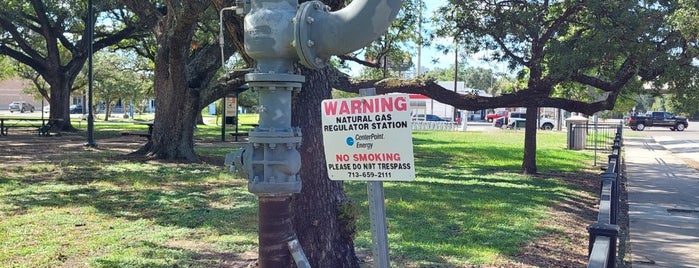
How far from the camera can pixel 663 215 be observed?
9547 millimetres

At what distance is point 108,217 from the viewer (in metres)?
7.82

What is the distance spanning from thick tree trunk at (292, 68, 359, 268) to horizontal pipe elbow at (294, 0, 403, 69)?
6.03 ft

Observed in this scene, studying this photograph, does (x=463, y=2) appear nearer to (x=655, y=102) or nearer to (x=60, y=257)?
(x=60, y=257)

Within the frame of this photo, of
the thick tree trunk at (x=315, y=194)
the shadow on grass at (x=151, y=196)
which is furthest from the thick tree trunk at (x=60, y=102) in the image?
the thick tree trunk at (x=315, y=194)

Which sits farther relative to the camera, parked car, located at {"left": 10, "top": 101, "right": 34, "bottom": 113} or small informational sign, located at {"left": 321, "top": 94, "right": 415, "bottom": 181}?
parked car, located at {"left": 10, "top": 101, "right": 34, "bottom": 113}

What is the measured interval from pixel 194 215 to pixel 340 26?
5.88 m

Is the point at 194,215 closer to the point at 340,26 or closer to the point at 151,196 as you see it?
the point at 151,196

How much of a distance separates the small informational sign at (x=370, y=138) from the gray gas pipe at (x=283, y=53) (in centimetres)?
19

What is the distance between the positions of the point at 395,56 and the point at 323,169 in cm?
1750

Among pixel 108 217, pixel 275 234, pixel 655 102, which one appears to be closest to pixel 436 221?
pixel 108 217

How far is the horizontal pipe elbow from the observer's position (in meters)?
2.66

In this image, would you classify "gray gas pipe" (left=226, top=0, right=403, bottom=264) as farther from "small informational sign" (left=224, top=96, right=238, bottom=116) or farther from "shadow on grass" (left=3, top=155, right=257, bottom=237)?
"small informational sign" (left=224, top=96, right=238, bottom=116)

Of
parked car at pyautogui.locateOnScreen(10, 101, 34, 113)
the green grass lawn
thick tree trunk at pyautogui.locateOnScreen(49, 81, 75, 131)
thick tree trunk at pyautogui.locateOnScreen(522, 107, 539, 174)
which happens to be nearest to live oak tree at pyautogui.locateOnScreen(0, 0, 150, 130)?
thick tree trunk at pyautogui.locateOnScreen(49, 81, 75, 131)

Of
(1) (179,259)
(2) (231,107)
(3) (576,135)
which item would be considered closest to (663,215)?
(1) (179,259)
